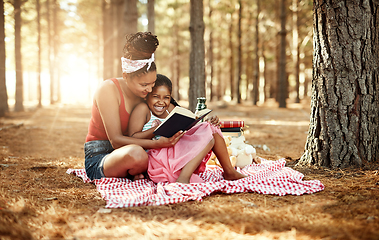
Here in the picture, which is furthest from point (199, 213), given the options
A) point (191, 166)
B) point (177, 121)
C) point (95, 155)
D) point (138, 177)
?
point (95, 155)

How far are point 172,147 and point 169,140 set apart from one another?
0.56ft

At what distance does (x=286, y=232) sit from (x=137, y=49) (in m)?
2.11

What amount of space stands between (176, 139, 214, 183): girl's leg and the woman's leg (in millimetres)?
383

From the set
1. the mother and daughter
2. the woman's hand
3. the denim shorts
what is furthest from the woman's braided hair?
the denim shorts

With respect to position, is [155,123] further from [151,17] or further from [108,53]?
[108,53]

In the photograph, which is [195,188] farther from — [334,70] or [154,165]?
[334,70]

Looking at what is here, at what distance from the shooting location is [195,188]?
270 centimetres

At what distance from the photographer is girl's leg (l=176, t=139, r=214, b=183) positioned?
2.84 metres

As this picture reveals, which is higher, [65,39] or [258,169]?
[65,39]

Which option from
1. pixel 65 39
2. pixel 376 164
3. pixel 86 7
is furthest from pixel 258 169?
pixel 65 39

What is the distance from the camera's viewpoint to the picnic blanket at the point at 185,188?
251 cm

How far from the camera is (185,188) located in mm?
2682

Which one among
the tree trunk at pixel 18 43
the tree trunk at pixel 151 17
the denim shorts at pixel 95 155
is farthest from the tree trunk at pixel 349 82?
the tree trunk at pixel 18 43

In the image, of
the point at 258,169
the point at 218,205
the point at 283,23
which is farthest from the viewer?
the point at 283,23
